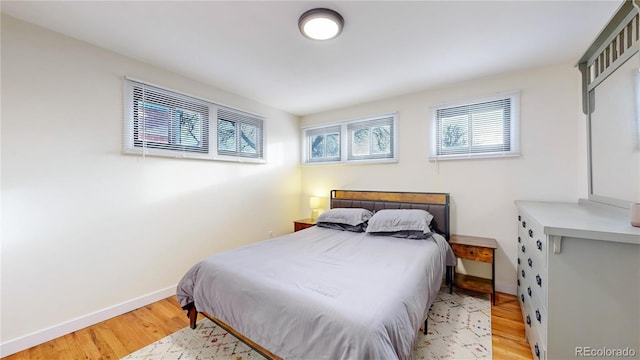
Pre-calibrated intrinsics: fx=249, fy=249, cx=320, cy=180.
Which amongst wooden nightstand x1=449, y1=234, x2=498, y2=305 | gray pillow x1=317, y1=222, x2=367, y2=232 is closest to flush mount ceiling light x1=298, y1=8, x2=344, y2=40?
gray pillow x1=317, y1=222, x2=367, y2=232

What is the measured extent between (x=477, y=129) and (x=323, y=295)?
273cm

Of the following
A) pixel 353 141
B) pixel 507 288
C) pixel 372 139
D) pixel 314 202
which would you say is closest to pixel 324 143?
pixel 353 141

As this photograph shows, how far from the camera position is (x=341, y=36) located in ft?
6.89

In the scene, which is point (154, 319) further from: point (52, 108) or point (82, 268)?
point (52, 108)

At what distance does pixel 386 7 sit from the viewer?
174cm

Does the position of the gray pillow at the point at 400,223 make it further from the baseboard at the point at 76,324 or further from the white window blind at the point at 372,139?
the baseboard at the point at 76,324

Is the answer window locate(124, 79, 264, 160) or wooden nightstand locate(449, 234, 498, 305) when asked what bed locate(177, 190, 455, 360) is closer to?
wooden nightstand locate(449, 234, 498, 305)

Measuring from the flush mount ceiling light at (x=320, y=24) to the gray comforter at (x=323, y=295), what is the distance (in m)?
1.83

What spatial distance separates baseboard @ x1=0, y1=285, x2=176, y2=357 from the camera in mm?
1885

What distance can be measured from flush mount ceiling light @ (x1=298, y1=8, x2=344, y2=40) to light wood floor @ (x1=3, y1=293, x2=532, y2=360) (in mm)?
2699

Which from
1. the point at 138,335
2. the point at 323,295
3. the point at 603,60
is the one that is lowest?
the point at 138,335

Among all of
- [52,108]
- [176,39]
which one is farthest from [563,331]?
[52,108]

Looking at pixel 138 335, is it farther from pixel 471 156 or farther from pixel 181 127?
pixel 471 156

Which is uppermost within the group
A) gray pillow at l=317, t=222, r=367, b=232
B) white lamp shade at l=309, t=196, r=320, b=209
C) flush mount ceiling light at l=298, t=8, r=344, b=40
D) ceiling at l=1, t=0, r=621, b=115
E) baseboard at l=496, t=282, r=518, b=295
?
ceiling at l=1, t=0, r=621, b=115
